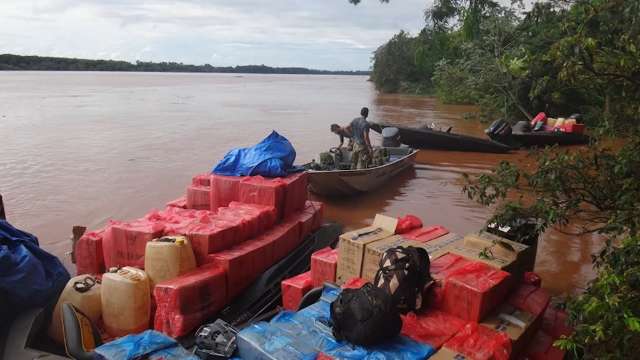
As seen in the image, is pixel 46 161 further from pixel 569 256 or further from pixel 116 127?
pixel 569 256

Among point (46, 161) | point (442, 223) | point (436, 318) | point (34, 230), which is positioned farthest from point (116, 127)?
point (436, 318)

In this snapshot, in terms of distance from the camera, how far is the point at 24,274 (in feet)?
14.4

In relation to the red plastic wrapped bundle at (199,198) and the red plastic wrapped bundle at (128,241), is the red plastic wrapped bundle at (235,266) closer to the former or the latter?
the red plastic wrapped bundle at (128,241)

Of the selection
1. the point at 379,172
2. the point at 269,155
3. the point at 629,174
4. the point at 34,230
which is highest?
the point at 629,174

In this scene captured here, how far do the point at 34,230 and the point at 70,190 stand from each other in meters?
3.13

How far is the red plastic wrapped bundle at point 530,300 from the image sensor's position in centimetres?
454

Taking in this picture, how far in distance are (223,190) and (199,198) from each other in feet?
1.44

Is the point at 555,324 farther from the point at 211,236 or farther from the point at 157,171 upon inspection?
the point at 157,171

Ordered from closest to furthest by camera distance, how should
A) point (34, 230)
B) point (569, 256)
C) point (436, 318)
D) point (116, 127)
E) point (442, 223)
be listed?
point (436, 318)
point (569, 256)
point (34, 230)
point (442, 223)
point (116, 127)

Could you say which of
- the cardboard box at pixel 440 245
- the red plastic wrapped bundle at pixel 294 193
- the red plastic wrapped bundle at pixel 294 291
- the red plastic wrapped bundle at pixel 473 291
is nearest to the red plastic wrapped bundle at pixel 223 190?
the red plastic wrapped bundle at pixel 294 193

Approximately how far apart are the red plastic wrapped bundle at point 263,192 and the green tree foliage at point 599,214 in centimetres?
289

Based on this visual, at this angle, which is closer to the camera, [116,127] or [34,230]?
[34,230]

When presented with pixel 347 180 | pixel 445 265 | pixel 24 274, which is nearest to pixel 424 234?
pixel 445 265

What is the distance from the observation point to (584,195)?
3387 mm
